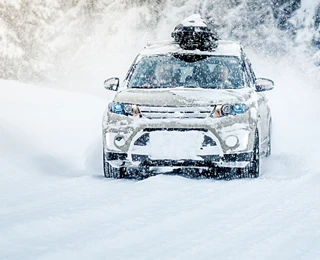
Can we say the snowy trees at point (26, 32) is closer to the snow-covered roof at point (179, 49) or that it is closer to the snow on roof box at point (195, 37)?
the snow-covered roof at point (179, 49)

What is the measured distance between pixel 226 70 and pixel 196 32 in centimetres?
60

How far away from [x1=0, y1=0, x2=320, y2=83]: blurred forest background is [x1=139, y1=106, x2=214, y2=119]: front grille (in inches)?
→ 750

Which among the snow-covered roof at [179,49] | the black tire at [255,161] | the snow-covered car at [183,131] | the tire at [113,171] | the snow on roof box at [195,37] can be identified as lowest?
the tire at [113,171]

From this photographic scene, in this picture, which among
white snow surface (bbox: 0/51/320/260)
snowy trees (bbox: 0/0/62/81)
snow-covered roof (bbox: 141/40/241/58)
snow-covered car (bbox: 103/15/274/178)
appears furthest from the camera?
snowy trees (bbox: 0/0/62/81)

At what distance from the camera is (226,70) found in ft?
28.2

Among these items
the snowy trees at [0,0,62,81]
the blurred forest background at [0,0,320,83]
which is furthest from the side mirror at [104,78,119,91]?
the snowy trees at [0,0,62,81]

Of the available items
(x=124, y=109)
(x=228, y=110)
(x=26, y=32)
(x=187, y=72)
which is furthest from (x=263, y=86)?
(x=26, y=32)

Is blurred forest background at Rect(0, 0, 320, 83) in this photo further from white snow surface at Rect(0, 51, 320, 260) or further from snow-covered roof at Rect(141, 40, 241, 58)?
snow-covered roof at Rect(141, 40, 241, 58)

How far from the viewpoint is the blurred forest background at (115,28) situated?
27.0 m

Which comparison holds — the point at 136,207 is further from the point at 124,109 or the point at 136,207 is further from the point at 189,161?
the point at 124,109

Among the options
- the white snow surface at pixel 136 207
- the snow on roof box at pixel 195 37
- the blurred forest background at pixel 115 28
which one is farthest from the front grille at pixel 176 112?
the blurred forest background at pixel 115 28

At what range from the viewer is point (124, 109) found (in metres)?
7.80

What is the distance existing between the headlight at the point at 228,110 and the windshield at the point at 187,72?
0.62 metres

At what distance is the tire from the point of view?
7960mm
